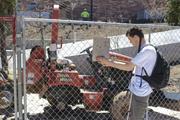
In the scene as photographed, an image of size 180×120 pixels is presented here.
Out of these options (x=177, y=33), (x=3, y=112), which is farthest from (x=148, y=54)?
(x=177, y=33)

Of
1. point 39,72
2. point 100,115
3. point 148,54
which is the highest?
point 148,54

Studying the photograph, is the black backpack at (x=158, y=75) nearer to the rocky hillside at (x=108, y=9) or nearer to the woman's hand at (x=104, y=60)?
the woman's hand at (x=104, y=60)

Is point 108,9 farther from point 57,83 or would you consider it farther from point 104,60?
point 104,60

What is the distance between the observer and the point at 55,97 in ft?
29.1

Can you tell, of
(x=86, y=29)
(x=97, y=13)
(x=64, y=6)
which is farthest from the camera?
(x=97, y=13)

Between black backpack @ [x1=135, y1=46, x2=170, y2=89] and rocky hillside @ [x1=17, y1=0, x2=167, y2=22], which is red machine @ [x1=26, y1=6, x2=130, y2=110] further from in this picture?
rocky hillside @ [x1=17, y1=0, x2=167, y2=22]

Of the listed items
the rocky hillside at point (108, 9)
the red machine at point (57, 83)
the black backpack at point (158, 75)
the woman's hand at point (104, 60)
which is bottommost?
the red machine at point (57, 83)

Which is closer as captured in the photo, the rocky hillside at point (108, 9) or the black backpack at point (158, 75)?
the black backpack at point (158, 75)

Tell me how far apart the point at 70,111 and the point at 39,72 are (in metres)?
1.01

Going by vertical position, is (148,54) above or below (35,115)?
above

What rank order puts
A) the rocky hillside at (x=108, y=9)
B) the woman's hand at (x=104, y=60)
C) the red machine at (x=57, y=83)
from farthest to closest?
the rocky hillside at (x=108, y=9) < the red machine at (x=57, y=83) < the woman's hand at (x=104, y=60)

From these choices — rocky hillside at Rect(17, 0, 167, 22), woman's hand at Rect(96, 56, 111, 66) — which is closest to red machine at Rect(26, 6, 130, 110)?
woman's hand at Rect(96, 56, 111, 66)

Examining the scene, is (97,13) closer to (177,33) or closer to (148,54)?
(177,33)

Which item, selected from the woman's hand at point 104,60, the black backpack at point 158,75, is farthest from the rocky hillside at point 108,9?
the black backpack at point 158,75
